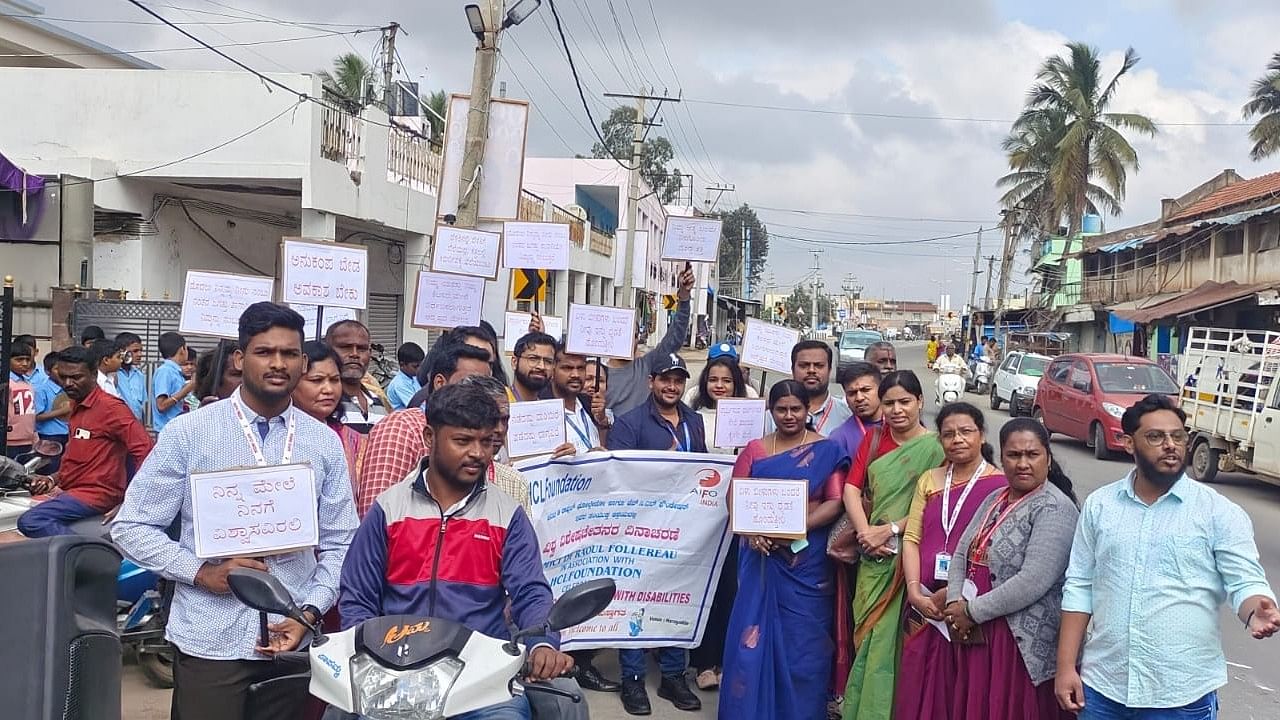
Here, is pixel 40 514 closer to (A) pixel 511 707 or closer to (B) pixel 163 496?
(B) pixel 163 496

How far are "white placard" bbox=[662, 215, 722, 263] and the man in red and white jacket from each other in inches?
254

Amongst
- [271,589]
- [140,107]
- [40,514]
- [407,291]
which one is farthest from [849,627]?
[407,291]

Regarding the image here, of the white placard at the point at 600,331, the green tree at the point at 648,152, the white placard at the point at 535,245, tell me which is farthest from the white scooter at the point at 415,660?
the green tree at the point at 648,152

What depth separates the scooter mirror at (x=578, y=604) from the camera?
2.76 meters

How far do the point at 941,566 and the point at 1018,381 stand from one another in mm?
21410

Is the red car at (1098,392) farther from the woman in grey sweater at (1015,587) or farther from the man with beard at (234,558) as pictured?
the man with beard at (234,558)

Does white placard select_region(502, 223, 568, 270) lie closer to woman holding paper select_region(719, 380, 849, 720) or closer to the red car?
woman holding paper select_region(719, 380, 849, 720)

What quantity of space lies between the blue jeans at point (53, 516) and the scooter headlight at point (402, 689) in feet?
11.2

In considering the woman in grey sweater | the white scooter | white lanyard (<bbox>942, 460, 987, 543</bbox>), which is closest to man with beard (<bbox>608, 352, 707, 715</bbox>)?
white lanyard (<bbox>942, 460, 987, 543</bbox>)

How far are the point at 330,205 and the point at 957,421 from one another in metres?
12.0

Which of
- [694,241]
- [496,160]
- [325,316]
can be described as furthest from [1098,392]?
[325,316]

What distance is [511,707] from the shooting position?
9.37 ft

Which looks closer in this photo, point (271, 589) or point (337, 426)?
point (271, 589)

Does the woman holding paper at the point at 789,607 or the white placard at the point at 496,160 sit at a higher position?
the white placard at the point at 496,160
